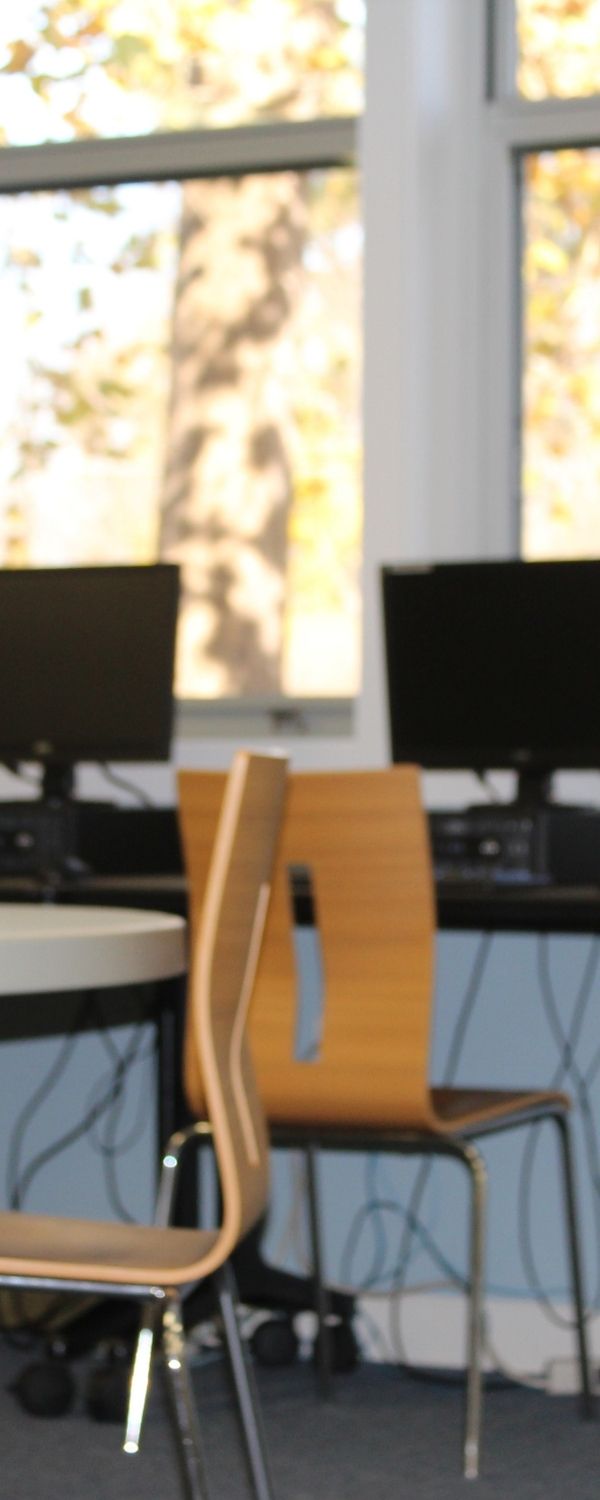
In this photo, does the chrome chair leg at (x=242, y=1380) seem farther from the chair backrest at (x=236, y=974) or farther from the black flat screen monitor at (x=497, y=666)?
the black flat screen monitor at (x=497, y=666)

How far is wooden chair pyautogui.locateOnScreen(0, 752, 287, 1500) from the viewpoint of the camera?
1695 mm

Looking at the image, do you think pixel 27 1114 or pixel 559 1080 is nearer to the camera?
pixel 559 1080

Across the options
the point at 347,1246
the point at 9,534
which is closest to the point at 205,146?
the point at 9,534

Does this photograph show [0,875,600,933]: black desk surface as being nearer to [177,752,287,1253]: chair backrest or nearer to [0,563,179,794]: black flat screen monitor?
[0,563,179,794]: black flat screen monitor

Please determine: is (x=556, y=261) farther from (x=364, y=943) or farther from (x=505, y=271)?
(x=364, y=943)

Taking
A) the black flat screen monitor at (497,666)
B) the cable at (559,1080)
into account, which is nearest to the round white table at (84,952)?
the black flat screen monitor at (497,666)

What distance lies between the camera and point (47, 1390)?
9.93ft

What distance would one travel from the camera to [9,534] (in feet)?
14.0

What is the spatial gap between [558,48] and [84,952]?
2726 mm

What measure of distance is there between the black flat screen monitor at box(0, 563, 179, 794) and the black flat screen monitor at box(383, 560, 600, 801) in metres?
0.39

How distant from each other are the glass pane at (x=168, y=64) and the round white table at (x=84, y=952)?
2518 millimetres

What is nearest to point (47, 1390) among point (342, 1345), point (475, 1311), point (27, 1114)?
point (342, 1345)

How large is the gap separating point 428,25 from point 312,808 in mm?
1785

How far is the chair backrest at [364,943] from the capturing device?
271cm
